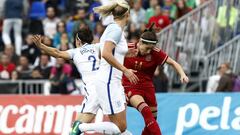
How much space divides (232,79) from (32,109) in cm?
482

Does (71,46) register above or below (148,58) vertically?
below

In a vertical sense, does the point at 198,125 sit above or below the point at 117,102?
below

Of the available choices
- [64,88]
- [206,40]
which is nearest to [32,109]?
[64,88]

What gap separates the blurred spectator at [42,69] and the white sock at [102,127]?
7.80 metres

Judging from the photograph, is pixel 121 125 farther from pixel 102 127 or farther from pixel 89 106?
pixel 89 106

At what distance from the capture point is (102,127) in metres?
13.3

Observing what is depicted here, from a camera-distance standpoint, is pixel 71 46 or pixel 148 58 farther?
pixel 71 46

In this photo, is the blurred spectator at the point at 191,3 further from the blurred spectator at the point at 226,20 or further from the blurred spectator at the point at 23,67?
the blurred spectator at the point at 23,67

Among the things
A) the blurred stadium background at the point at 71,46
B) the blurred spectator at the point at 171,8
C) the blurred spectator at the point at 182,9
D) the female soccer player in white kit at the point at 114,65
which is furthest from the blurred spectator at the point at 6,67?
the female soccer player in white kit at the point at 114,65

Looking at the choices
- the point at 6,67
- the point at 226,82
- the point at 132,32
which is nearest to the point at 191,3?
the point at 132,32

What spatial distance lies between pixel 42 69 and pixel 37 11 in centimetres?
306

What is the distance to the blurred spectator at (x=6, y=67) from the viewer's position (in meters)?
21.4

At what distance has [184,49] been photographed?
22250mm

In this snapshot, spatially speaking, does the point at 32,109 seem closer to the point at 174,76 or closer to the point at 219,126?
the point at 219,126
